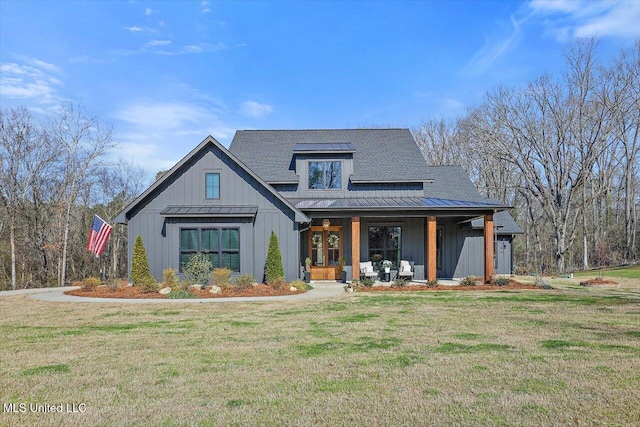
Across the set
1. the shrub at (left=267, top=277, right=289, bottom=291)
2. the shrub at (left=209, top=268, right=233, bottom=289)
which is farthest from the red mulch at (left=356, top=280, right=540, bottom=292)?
the shrub at (left=209, top=268, right=233, bottom=289)

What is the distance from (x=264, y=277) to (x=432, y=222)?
22.6 feet

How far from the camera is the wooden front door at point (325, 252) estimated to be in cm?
1950

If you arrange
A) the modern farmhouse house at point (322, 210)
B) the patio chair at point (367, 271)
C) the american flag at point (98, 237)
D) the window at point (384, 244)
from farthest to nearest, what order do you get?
1. the window at point (384, 244)
2. the patio chair at point (367, 271)
3. the american flag at point (98, 237)
4. the modern farmhouse house at point (322, 210)

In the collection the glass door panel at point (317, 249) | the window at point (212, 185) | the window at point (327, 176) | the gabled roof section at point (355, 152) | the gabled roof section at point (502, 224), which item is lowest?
the glass door panel at point (317, 249)

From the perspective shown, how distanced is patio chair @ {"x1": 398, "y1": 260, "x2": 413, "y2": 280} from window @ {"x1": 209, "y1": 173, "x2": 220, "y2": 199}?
7.94 metres

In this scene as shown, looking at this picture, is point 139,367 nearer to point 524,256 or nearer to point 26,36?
point 26,36

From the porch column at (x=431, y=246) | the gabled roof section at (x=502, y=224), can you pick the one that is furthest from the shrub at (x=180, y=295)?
the gabled roof section at (x=502, y=224)

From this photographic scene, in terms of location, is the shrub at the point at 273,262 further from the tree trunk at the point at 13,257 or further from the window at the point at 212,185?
the tree trunk at the point at 13,257

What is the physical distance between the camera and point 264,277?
16.8 metres

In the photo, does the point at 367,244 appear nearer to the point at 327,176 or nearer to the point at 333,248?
the point at 333,248

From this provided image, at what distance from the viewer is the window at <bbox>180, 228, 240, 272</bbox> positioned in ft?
54.9

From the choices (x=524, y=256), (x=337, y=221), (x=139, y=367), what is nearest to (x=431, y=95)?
(x=524, y=256)

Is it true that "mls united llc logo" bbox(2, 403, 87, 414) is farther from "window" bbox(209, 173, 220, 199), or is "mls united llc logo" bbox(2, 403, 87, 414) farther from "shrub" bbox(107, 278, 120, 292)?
"window" bbox(209, 173, 220, 199)

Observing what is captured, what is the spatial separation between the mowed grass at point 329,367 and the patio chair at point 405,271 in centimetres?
710
